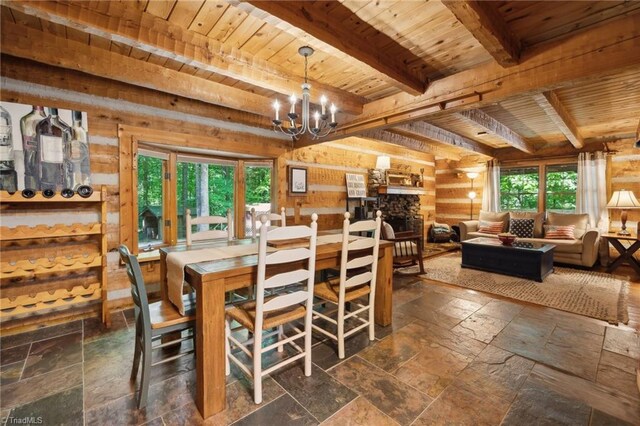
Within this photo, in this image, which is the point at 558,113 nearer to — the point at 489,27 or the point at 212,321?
the point at 489,27

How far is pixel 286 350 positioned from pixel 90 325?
6.47 ft

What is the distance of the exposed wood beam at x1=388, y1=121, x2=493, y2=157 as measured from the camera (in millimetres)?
4348

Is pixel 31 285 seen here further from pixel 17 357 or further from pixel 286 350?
pixel 286 350

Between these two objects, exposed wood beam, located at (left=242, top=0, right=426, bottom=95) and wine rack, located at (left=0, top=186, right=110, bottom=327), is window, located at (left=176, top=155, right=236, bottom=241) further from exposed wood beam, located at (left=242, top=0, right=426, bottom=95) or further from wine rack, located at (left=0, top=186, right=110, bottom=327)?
exposed wood beam, located at (left=242, top=0, right=426, bottom=95)

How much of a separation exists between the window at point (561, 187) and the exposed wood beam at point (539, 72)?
17.2ft

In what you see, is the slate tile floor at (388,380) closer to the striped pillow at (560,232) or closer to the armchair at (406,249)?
the armchair at (406,249)

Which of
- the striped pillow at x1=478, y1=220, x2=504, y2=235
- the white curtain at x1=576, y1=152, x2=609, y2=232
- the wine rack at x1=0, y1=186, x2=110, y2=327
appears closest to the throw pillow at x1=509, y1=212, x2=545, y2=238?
the striped pillow at x1=478, y1=220, x2=504, y2=235

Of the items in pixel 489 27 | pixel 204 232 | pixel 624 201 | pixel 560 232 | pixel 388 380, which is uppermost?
pixel 489 27

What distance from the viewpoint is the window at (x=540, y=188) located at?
5988 mm

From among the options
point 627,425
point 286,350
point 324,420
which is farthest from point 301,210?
point 627,425

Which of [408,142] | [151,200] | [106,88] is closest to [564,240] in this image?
[408,142]

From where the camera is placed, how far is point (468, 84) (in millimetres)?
2451

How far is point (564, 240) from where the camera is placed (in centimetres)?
493

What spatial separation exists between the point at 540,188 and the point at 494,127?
3033mm
